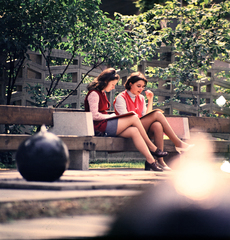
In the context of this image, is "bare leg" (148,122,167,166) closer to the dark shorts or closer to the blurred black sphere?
the dark shorts

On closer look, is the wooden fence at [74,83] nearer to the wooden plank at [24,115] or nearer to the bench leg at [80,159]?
the wooden plank at [24,115]

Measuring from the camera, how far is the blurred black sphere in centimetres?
64

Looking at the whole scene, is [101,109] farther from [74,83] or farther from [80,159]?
[74,83]

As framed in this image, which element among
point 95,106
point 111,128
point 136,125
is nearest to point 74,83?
point 95,106

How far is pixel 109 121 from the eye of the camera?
12.2ft

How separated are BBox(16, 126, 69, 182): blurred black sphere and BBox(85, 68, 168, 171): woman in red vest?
264cm

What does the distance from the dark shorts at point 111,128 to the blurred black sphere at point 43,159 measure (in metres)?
2.93

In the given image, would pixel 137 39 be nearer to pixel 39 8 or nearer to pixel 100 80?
pixel 39 8

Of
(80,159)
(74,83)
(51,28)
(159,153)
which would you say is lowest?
(80,159)

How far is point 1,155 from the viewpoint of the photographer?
5336 millimetres

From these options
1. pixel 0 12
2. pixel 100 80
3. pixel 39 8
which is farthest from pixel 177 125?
pixel 0 12

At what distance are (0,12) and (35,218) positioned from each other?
4.96 meters

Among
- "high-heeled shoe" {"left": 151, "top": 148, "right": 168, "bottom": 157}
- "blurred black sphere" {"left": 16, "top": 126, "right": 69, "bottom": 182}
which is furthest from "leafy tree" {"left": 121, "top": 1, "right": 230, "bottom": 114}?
"blurred black sphere" {"left": 16, "top": 126, "right": 69, "bottom": 182}

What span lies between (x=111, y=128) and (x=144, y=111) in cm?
85
